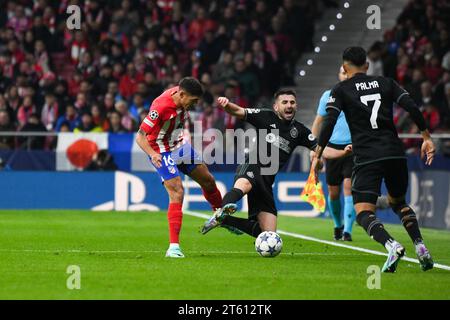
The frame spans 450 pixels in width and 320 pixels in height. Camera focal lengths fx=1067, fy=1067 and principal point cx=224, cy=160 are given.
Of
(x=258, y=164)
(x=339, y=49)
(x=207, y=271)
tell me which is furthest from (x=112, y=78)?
(x=207, y=271)

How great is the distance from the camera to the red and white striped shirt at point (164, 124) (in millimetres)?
11672

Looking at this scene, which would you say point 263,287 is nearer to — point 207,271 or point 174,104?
point 207,271

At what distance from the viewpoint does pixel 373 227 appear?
1001cm

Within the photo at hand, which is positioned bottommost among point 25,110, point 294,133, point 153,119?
point 294,133

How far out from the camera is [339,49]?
27.2 metres

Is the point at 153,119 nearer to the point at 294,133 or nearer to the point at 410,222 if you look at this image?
the point at 294,133

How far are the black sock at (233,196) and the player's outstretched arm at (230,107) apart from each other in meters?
0.83

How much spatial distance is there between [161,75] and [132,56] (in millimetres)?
932

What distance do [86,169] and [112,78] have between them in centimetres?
356

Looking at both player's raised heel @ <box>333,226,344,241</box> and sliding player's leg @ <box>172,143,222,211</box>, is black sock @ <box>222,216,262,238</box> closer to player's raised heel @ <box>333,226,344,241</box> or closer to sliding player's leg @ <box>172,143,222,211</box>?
sliding player's leg @ <box>172,143,222,211</box>

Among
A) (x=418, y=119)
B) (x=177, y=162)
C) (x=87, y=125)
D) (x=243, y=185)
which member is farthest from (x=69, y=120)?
(x=418, y=119)

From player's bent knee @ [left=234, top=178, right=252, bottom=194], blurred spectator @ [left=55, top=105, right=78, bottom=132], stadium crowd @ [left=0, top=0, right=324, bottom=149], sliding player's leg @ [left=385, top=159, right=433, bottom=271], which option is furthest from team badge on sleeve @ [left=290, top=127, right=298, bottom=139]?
blurred spectator @ [left=55, top=105, right=78, bottom=132]

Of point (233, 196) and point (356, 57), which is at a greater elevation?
point (356, 57)

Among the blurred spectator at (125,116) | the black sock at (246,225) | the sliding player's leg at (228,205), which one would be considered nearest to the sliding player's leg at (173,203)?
the sliding player's leg at (228,205)
